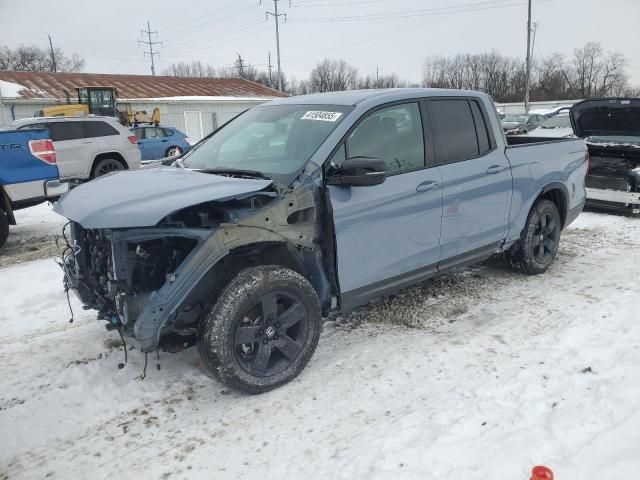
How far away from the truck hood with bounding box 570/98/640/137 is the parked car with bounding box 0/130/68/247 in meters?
8.10

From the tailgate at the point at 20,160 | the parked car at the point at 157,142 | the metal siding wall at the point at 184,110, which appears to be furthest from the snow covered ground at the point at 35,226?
the metal siding wall at the point at 184,110

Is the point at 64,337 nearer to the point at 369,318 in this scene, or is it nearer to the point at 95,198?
the point at 95,198

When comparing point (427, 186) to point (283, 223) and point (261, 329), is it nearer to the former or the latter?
point (283, 223)

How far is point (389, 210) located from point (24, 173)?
6031mm

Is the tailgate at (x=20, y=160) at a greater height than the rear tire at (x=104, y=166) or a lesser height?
greater

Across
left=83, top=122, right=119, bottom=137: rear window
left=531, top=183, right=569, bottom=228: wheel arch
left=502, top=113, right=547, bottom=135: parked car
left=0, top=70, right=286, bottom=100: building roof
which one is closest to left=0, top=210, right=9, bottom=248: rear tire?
left=83, top=122, right=119, bottom=137: rear window

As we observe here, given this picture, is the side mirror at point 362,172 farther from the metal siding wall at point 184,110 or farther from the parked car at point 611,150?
the metal siding wall at point 184,110

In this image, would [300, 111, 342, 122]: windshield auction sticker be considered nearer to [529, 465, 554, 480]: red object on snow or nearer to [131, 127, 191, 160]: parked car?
[529, 465, 554, 480]: red object on snow

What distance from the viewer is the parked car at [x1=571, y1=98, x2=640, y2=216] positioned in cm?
793

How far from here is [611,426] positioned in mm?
2822

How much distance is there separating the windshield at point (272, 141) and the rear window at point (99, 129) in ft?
29.3

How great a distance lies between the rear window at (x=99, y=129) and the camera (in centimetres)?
1220

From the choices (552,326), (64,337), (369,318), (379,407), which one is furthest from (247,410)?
(552,326)

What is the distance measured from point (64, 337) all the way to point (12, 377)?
0.64 m
